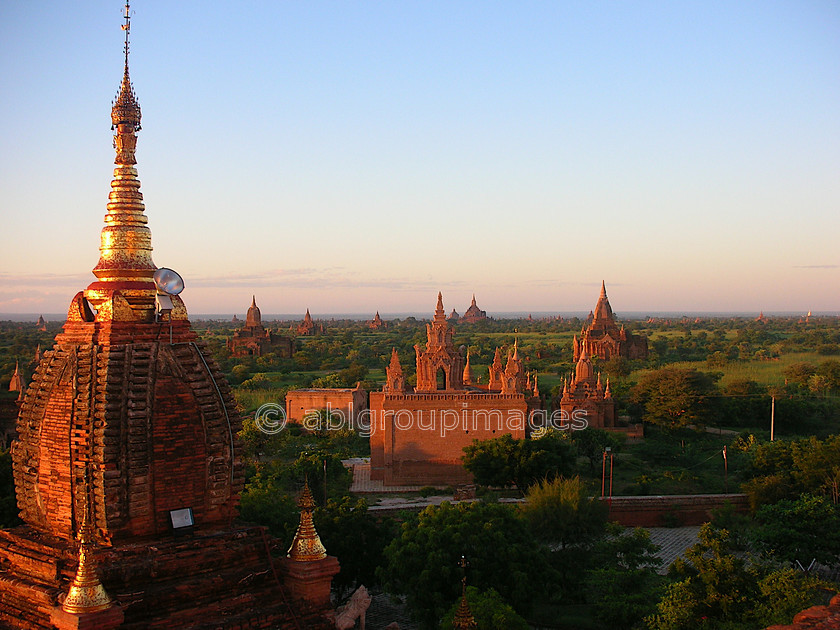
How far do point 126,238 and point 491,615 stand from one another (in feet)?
34.1

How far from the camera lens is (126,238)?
10156mm

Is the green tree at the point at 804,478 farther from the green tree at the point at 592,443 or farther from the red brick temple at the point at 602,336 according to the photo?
the red brick temple at the point at 602,336

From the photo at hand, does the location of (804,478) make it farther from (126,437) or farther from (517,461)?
(126,437)

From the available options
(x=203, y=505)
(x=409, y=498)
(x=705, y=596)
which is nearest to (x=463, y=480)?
(x=409, y=498)

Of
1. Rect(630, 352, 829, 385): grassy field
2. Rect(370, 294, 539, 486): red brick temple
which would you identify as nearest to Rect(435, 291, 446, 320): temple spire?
Rect(370, 294, 539, 486): red brick temple

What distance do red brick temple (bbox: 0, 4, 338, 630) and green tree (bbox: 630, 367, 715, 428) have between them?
3903 cm

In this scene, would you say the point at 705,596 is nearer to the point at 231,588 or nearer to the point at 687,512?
the point at 231,588

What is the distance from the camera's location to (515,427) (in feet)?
110

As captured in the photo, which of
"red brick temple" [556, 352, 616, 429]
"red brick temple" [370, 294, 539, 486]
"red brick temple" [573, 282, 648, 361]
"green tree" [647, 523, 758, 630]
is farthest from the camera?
"red brick temple" [573, 282, 648, 361]

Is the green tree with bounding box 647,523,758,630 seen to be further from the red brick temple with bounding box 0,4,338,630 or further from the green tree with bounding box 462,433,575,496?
the green tree with bounding box 462,433,575,496

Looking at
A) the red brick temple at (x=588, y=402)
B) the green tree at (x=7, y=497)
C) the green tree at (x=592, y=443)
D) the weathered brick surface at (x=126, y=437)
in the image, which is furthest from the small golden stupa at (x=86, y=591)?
the red brick temple at (x=588, y=402)

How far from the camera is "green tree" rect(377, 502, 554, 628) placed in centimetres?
1797

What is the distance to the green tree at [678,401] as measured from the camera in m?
45.5

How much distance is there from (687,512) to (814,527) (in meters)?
7.83
